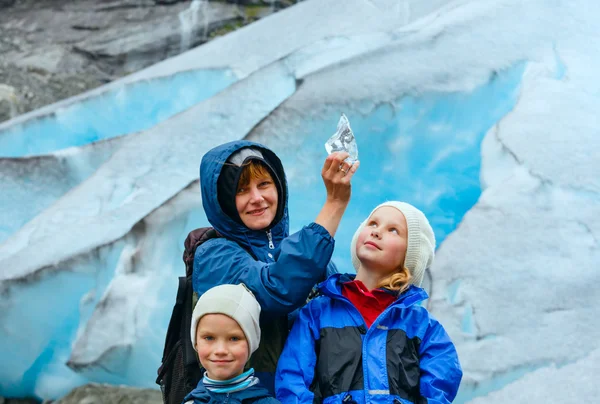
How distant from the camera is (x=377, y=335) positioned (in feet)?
6.94

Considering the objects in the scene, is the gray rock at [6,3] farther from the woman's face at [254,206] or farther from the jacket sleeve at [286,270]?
the jacket sleeve at [286,270]

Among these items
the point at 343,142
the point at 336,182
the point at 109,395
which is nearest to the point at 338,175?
the point at 336,182

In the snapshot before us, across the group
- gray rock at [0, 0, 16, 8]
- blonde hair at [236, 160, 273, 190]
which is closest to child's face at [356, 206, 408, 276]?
blonde hair at [236, 160, 273, 190]

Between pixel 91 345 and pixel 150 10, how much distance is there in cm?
811

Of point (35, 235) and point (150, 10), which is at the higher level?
point (150, 10)

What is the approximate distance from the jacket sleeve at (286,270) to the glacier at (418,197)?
173cm

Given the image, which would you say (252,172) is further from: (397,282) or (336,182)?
(397,282)

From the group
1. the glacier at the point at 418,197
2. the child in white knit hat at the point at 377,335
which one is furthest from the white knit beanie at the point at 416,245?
the glacier at the point at 418,197

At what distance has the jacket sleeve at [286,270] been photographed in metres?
2.01

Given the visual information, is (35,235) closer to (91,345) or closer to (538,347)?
(91,345)

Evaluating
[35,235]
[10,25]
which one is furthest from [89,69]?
[35,235]

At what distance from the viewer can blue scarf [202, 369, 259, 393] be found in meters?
2.01

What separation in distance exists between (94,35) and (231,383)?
32.8ft

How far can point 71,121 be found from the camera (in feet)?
23.2
